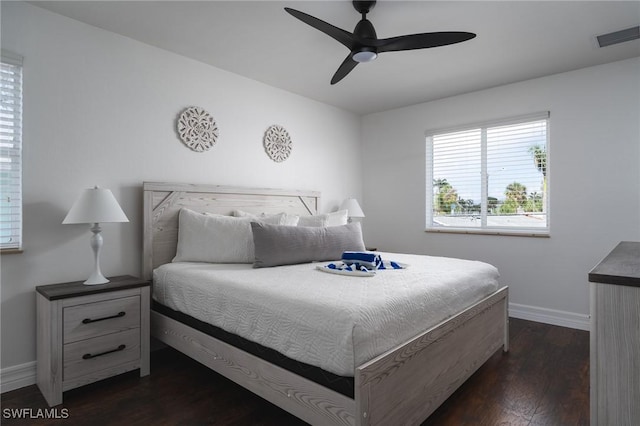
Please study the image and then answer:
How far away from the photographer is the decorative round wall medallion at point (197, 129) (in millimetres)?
3045

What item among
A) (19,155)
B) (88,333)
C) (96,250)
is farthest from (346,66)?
(88,333)

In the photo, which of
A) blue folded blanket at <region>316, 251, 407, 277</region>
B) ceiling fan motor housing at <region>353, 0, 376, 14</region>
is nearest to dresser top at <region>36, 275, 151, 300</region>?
blue folded blanket at <region>316, 251, 407, 277</region>

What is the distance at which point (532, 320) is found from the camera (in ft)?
11.7

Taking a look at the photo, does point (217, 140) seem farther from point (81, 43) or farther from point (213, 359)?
point (213, 359)

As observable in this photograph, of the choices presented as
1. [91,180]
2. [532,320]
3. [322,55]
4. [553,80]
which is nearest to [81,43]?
[91,180]

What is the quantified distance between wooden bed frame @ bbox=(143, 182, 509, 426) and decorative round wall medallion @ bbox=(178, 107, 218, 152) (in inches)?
15.9

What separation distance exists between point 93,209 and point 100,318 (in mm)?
687

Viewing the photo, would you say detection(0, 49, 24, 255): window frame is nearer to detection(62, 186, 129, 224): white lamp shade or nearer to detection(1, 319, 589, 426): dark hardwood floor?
detection(62, 186, 129, 224): white lamp shade

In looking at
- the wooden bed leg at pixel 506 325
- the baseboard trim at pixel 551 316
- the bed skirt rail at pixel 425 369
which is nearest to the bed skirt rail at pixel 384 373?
the bed skirt rail at pixel 425 369

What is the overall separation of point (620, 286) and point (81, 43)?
3318 millimetres

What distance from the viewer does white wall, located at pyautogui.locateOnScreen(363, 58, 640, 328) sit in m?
3.11

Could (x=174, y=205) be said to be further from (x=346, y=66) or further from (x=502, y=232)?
(x=502, y=232)

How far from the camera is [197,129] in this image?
3139 mm

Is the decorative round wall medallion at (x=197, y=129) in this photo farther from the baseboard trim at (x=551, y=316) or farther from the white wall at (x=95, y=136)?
the baseboard trim at (x=551, y=316)
